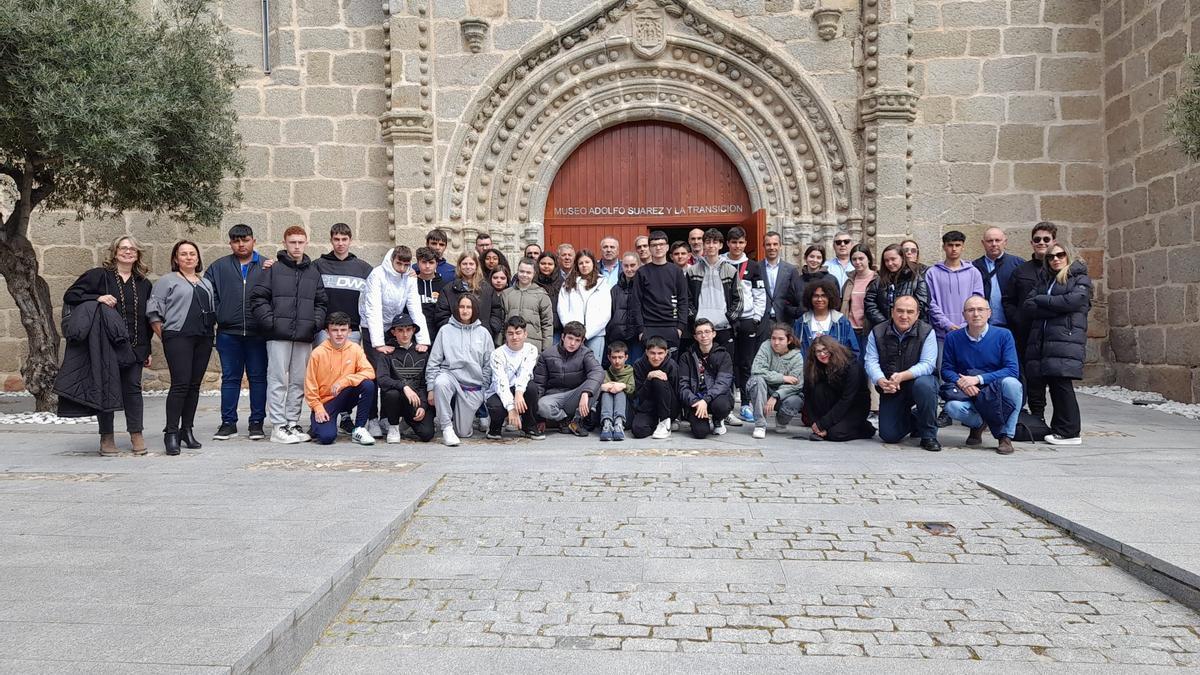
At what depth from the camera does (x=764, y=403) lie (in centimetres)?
659

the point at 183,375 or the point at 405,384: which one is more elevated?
the point at 183,375

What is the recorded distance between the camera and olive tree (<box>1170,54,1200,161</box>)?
592cm

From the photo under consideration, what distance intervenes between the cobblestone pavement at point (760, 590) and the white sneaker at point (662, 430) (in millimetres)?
2054

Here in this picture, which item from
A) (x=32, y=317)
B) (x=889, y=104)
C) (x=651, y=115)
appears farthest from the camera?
(x=651, y=115)

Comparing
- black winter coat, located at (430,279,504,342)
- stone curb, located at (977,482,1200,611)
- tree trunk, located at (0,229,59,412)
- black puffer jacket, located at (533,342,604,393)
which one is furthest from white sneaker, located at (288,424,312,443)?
stone curb, located at (977,482,1200,611)

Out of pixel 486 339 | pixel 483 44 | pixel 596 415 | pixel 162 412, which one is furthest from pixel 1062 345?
pixel 162 412

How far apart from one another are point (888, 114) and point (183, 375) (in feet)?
24.9

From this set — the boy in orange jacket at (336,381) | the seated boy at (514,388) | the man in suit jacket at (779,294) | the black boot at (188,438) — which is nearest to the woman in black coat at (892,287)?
the man in suit jacket at (779,294)

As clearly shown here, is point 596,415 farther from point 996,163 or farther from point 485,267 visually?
point 996,163

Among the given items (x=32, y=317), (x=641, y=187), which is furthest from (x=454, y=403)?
(x=641, y=187)

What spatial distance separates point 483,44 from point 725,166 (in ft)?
10.7

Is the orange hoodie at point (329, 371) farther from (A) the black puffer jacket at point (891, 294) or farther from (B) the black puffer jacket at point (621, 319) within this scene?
(A) the black puffer jacket at point (891, 294)

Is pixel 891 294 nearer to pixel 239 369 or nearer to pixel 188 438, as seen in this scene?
pixel 239 369

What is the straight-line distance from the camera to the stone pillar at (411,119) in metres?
9.34
